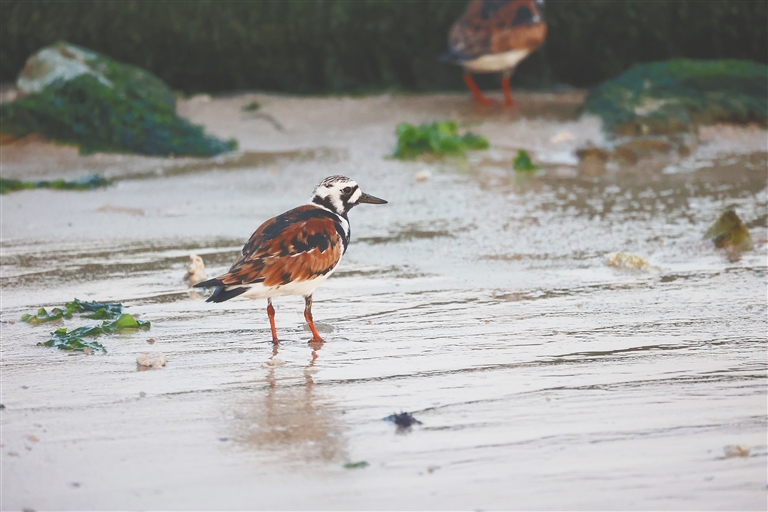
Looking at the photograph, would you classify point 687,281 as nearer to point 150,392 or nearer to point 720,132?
point 150,392

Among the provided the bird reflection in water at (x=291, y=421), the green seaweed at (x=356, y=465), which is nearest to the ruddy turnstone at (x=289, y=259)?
the bird reflection in water at (x=291, y=421)

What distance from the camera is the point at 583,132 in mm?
10469

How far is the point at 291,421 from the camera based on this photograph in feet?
12.9

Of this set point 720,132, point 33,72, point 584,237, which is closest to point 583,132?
point 720,132

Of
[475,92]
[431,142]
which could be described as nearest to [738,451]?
[431,142]

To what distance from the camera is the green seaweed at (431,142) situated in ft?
32.4

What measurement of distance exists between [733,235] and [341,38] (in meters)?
6.45

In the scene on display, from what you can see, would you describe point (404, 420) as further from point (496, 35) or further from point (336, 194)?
point (496, 35)

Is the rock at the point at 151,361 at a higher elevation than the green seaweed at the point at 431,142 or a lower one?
lower

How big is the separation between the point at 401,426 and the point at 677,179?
19.0ft

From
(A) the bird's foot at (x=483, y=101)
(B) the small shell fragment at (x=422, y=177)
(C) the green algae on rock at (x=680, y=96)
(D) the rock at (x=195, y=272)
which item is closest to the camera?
(D) the rock at (x=195, y=272)

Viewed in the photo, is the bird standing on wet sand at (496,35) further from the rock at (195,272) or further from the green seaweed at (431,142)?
the rock at (195,272)

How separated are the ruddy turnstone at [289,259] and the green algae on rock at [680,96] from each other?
18.4 feet

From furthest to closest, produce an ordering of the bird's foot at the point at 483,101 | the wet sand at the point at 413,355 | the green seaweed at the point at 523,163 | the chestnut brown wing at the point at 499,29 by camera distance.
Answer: the bird's foot at the point at 483,101 < the chestnut brown wing at the point at 499,29 < the green seaweed at the point at 523,163 < the wet sand at the point at 413,355
